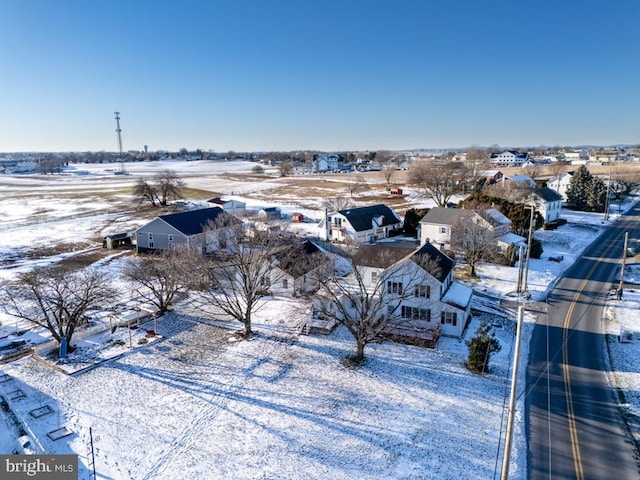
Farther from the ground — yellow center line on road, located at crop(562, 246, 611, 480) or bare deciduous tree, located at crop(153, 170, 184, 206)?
bare deciduous tree, located at crop(153, 170, 184, 206)

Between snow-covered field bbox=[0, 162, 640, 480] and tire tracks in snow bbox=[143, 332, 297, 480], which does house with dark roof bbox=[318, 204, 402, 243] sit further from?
tire tracks in snow bbox=[143, 332, 297, 480]

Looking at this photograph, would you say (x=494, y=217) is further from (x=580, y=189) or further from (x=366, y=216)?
(x=580, y=189)

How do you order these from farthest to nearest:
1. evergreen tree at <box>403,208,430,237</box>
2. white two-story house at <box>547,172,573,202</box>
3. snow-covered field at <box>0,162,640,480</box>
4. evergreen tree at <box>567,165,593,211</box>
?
1. white two-story house at <box>547,172,573,202</box>
2. evergreen tree at <box>567,165,593,211</box>
3. evergreen tree at <box>403,208,430,237</box>
4. snow-covered field at <box>0,162,640,480</box>

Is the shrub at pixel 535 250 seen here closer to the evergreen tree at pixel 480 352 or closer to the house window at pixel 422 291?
the house window at pixel 422 291

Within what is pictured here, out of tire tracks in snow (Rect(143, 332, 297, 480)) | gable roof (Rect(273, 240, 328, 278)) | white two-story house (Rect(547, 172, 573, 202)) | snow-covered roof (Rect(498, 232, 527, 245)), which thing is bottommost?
tire tracks in snow (Rect(143, 332, 297, 480))

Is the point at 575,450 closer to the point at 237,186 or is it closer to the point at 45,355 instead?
the point at 45,355

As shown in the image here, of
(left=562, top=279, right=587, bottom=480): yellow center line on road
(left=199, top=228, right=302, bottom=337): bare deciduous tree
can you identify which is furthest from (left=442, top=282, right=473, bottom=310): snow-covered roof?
(left=199, top=228, right=302, bottom=337): bare deciduous tree
